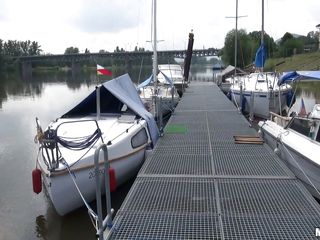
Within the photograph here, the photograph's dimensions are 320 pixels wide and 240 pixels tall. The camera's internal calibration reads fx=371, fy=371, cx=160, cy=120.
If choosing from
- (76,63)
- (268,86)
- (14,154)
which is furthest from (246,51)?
(76,63)

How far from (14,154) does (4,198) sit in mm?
4253

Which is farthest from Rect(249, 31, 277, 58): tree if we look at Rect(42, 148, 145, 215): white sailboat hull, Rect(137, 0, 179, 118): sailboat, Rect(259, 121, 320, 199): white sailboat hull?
Rect(42, 148, 145, 215): white sailboat hull

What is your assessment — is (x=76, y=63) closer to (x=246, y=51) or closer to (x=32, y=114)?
(x=246, y=51)

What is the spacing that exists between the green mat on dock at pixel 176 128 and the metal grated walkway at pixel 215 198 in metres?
2.00

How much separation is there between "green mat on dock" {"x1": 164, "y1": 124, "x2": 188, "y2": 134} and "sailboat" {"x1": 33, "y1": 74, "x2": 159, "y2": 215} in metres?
1.15

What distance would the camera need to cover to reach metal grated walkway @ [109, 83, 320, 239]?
17.5ft

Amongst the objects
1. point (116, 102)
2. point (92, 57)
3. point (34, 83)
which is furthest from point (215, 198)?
point (92, 57)

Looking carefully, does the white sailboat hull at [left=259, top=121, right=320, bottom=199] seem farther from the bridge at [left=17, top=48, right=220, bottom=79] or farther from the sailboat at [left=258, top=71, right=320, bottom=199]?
the bridge at [left=17, top=48, right=220, bottom=79]

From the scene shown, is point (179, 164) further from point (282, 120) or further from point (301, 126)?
point (282, 120)

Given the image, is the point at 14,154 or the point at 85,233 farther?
the point at 14,154

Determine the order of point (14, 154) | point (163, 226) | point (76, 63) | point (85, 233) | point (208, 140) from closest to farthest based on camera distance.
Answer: point (163, 226)
point (85, 233)
point (208, 140)
point (14, 154)
point (76, 63)

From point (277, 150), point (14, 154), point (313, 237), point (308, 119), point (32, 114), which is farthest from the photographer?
point (32, 114)

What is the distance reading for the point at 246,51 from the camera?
61.0m

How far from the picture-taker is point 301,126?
952 cm
